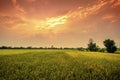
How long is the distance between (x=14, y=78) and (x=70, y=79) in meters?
3.53

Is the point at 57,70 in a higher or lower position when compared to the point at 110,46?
lower

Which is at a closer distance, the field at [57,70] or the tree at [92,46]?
the field at [57,70]

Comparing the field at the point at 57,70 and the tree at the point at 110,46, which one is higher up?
the tree at the point at 110,46

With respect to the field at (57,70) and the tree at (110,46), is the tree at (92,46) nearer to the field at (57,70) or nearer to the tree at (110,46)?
the tree at (110,46)

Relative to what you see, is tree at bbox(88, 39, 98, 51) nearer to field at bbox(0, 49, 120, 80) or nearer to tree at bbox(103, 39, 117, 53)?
tree at bbox(103, 39, 117, 53)

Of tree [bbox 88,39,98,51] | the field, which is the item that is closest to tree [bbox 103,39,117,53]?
tree [bbox 88,39,98,51]

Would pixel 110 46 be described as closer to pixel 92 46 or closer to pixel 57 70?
pixel 92 46

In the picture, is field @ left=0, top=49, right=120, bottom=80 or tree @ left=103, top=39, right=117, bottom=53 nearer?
field @ left=0, top=49, right=120, bottom=80

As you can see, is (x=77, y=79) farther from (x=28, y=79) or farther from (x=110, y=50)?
(x=110, y=50)

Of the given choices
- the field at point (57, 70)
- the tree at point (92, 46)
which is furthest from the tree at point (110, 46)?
the field at point (57, 70)

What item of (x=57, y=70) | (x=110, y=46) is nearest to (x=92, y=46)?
(x=110, y=46)

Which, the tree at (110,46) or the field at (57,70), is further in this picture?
the tree at (110,46)

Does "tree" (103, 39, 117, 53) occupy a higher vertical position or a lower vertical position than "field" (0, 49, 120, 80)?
higher

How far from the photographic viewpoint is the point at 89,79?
1017 centimetres
